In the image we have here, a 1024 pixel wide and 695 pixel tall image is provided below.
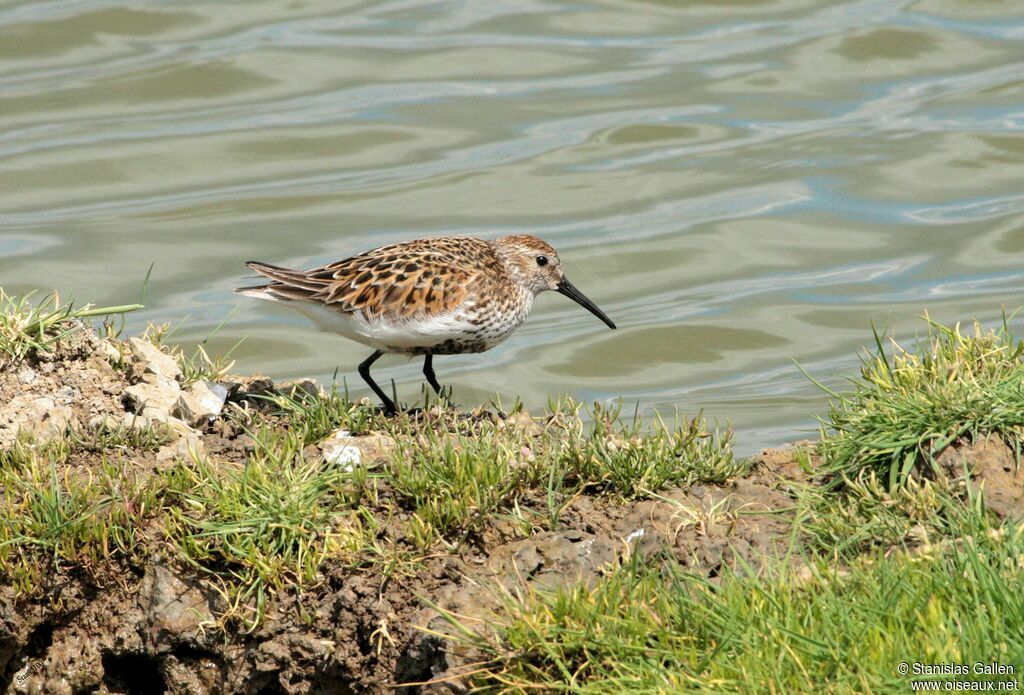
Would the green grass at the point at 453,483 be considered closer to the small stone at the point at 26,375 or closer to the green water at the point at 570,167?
the small stone at the point at 26,375

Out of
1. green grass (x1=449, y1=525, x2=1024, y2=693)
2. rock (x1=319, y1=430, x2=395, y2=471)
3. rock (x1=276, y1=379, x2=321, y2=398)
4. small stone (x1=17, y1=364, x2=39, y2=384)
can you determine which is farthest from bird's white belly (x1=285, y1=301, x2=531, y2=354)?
green grass (x1=449, y1=525, x2=1024, y2=693)

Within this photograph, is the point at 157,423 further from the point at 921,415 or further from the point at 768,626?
the point at 921,415

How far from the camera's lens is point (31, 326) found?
6.39 metres

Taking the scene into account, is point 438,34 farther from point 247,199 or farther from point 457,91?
point 247,199

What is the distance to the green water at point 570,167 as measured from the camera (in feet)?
37.3

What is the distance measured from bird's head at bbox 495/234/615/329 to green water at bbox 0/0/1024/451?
201cm

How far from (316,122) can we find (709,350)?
6.06 metres

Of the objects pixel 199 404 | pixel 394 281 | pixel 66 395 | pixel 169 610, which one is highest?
pixel 394 281

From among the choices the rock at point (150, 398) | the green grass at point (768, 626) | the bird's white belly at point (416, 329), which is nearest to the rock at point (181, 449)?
the rock at point (150, 398)

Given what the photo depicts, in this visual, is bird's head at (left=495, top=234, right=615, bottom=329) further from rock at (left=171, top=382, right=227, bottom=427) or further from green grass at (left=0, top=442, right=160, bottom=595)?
green grass at (left=0, top=442, right=160, bottom=595)

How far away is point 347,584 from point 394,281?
231cm

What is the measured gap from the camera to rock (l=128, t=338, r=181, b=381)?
21.2 ft

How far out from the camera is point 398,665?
5164 mm

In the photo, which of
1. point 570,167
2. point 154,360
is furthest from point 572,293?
point 570,167
